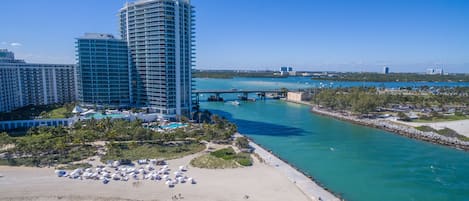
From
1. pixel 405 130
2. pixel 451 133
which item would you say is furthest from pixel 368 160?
pixel 451 133

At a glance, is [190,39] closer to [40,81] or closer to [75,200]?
[40,81]

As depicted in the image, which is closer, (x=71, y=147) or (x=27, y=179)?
(x=27, y=179)

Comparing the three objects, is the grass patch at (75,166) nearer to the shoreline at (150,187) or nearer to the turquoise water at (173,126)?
the shoreline at (150,187)

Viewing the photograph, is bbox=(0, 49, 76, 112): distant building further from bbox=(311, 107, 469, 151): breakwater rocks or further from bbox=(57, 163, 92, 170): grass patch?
bbox=(311, 107, 469, 151): breakwater rocks

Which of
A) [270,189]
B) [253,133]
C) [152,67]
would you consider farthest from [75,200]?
[152,67]

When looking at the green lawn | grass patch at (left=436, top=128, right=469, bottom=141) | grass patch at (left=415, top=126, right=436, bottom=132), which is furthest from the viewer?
the green lawn

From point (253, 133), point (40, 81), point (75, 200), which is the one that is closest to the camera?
point (75, 200)

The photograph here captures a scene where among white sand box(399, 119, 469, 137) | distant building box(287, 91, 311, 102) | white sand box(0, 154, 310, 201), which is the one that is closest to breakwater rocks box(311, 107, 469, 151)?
white sand box(399, 119, 469, 137)
